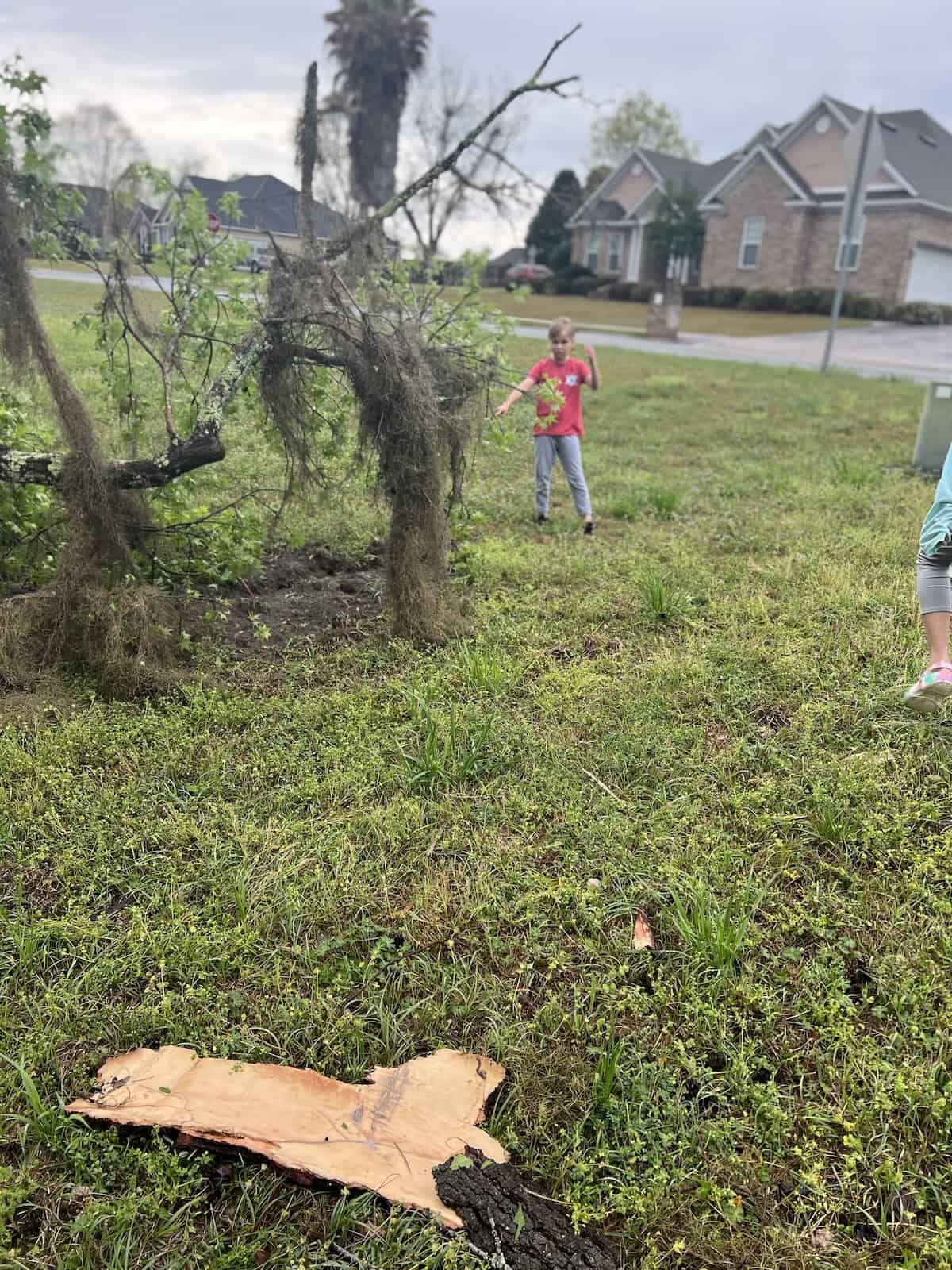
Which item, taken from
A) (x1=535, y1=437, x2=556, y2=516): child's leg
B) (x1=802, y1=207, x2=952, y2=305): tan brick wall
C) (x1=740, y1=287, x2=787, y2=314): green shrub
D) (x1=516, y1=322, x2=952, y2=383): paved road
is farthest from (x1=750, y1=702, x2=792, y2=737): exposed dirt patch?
(x1=740, y1=287, x2=787, y2=314): green shrub

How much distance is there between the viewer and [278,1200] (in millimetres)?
1894

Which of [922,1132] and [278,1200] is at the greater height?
[922,1132]

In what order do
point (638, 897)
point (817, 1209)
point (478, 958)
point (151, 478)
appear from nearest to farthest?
1. point (817, 1209)
2. point (478, 958)
3. point (638, 897)
4. point (151, 478)

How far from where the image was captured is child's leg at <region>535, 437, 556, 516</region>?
6570mm

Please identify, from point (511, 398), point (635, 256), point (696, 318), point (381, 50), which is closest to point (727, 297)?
point (696, 318)

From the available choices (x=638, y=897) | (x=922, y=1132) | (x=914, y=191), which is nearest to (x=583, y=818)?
(x=638, y=897)

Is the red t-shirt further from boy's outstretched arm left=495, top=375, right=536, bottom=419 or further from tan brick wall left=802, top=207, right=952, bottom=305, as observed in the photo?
tan brick wall left=802, top=207, right=952, bottom=305

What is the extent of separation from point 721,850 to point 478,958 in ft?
2.92

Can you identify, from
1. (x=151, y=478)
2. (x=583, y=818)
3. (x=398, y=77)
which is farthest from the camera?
(x=398, y=77)

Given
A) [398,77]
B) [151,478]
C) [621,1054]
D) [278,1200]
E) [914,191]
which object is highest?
[398,77]

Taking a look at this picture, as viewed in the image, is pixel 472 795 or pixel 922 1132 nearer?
pixel 922 1132

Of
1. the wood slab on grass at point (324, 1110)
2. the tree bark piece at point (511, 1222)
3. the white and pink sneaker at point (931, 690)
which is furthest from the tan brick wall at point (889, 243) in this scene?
the tree bark piece at point (511, 1222)

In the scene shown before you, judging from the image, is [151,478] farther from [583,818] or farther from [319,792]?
[583,818]

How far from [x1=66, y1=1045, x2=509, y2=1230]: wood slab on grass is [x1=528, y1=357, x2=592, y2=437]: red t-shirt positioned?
5.06 meters
